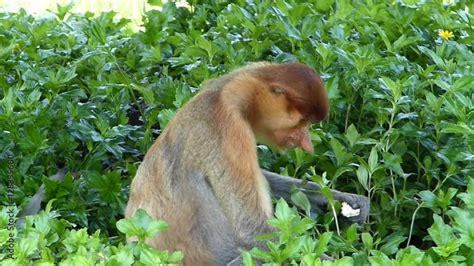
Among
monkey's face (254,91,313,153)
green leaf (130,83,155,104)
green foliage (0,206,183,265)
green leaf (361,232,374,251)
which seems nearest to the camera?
green foliage (0,206,183,265)

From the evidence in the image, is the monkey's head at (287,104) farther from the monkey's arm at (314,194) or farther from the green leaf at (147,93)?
the green leaf at (147,93)

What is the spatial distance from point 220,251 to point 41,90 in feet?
6.94

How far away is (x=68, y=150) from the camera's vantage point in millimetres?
6527

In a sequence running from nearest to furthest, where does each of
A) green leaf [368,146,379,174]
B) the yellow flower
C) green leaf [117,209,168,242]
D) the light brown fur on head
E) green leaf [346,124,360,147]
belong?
green leaf [117,209,168,242] < the light brown fur on head < green leaf [368,146,379,174] < green leaf [346,124,360,147] < the yellow flower

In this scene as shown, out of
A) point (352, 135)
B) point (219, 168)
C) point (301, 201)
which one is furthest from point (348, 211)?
point (219, 168)

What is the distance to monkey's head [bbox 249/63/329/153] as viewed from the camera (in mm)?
5242

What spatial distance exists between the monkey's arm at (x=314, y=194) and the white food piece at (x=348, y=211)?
0.05ft

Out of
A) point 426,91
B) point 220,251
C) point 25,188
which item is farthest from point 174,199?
point 426,91

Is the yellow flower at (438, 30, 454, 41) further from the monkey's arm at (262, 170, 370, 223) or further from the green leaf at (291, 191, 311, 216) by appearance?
the green leaf at (291, 191, 311, 216)

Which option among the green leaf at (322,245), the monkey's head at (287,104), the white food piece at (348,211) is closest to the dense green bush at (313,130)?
the green leaf at (322,245)

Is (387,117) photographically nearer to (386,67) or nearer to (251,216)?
(386,67)

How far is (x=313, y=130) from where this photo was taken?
6.07 m

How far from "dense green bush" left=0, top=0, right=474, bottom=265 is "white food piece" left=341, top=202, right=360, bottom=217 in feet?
0.36

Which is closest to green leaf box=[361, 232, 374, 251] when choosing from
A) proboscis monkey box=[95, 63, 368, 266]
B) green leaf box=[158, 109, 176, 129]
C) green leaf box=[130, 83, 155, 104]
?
proboscis monkey box=[95, 63, 368, 266]
